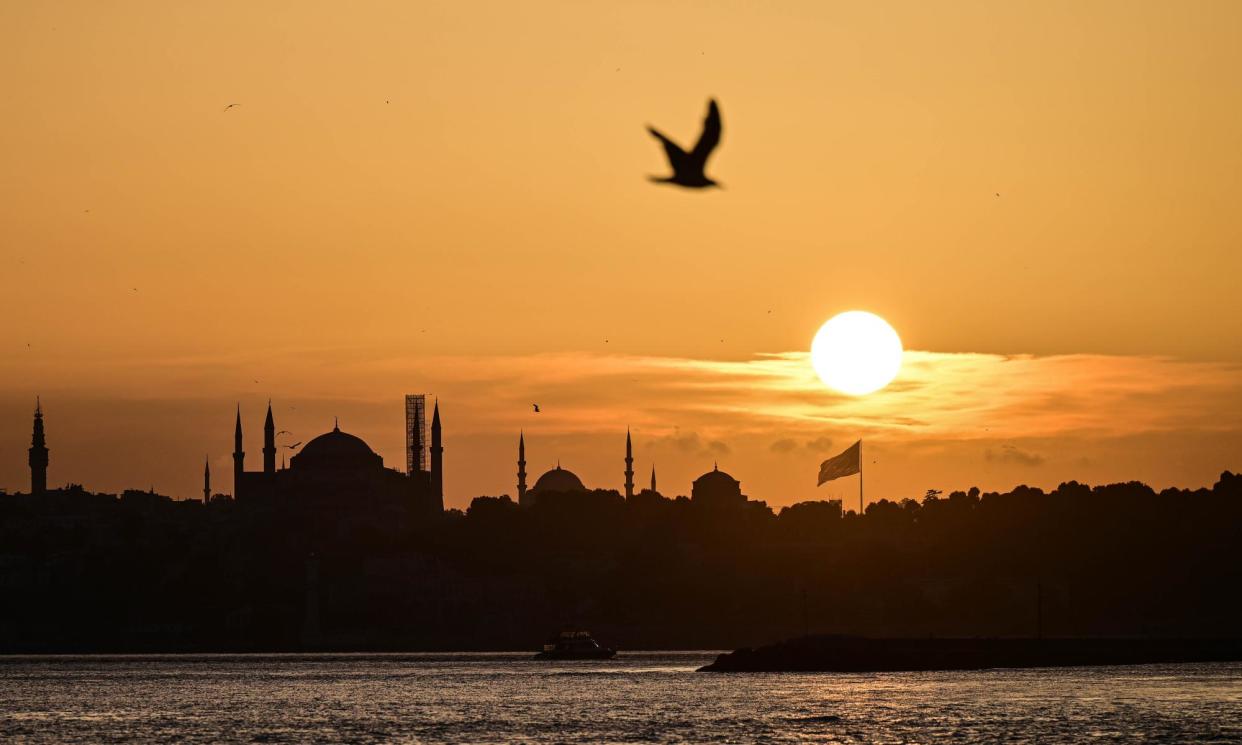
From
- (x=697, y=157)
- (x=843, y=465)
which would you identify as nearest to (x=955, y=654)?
(x=843, y=465)

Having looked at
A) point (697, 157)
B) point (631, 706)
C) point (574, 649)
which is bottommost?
point (631, 706)

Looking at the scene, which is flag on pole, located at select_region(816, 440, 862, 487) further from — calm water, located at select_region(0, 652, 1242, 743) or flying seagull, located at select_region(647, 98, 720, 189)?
flying seagull, located at select_region(647, 98, 720, 189)

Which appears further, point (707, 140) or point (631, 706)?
point (631, 706)

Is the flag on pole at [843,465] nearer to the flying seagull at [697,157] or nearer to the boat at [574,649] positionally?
the boat at [574,649]

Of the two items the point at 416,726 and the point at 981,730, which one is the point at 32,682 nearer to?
the point at 416,726

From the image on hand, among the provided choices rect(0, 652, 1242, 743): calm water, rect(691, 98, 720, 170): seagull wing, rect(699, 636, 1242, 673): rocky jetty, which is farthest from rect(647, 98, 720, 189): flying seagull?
rect(699, 636, 1242, 673): rocky jetty

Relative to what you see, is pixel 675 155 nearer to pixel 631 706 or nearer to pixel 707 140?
pixel 707 140

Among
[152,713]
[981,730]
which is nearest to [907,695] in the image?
[981,730]
